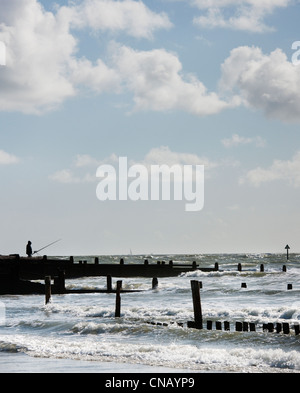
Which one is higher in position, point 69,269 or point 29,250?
point 29,250

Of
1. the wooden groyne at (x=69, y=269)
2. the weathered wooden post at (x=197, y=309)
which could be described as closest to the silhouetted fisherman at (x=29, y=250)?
the wooden groyne at (x=69, y=269)

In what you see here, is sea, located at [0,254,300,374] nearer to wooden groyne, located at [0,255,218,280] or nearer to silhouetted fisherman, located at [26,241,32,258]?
wooden groyne, located at [0,255,218,280]

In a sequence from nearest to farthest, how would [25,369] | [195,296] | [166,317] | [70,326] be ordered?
1. [25,369]
2. [195,296]
3. [70,326]
4. [166,317]

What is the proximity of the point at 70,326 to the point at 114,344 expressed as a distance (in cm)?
518

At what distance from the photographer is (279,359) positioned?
16.3 meters

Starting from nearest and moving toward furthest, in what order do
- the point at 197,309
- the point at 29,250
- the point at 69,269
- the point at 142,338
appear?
the point at 142,338 → the point at 197,309 → the point at 29,250 → the point at 69,269

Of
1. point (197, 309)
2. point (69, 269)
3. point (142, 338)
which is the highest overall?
point (69, 269)

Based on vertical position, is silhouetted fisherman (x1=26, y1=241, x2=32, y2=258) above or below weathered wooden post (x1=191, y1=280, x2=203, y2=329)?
above

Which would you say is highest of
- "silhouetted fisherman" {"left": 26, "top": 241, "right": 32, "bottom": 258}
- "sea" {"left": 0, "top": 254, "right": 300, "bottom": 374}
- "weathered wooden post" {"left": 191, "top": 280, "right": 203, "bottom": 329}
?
"silhouetted fisherman" {"left": 26, "top": 241, "right": 32, "bottom": 258}

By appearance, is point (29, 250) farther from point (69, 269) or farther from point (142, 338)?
point (142, 338)

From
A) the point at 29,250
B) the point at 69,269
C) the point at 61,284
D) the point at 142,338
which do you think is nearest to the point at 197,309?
the point at 142,338

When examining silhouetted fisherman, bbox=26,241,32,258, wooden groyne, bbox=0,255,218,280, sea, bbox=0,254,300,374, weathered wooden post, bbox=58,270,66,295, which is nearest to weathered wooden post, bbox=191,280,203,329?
Answer: sea, bbox=0,254,300,374
